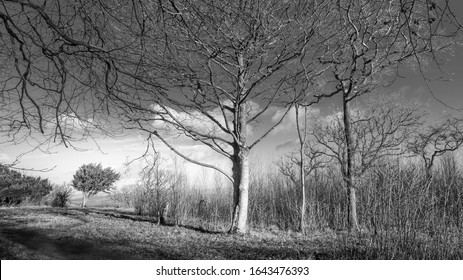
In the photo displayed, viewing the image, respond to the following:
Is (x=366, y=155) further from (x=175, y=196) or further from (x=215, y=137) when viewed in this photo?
(x=175, y=196)

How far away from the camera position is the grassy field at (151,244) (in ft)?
17.6

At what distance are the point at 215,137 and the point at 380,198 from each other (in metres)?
4.76

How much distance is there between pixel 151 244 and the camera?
21.2 ft

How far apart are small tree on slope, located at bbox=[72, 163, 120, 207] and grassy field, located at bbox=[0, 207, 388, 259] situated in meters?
18.6

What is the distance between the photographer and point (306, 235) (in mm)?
8406

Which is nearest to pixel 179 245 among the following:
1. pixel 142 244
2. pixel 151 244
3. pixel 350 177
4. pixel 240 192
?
pixel 151 244

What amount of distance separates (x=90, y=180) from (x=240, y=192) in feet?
71.6

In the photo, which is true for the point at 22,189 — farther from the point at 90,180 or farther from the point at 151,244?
the point at 151,244

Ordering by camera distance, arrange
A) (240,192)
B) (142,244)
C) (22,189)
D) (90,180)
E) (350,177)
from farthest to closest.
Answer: (90,180)
(22,189)
(350,177)
(240,192)
(142,244)

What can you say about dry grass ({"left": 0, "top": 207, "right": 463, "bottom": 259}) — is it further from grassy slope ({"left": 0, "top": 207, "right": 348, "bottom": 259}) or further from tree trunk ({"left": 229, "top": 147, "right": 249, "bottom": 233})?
tree trunk ({"left": 229, "top": 147, "right": 249, "bottom": 233})

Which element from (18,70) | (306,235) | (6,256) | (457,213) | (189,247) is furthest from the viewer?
(306,235)

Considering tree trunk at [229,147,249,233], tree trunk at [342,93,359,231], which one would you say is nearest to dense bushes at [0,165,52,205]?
tree trunk at [229,147,249,233]

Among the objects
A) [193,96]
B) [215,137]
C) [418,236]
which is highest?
[193,96]

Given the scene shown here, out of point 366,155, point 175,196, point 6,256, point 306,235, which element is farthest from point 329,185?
point 6,256
